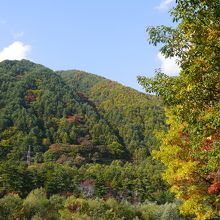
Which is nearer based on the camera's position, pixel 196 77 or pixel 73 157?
pixel 196 77

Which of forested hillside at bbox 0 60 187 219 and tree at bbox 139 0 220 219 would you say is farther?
forested hillside at bbox 0 60 187 219

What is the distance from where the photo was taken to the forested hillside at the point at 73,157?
55281 millimetres

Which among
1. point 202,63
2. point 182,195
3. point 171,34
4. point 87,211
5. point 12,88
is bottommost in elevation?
point 87,211

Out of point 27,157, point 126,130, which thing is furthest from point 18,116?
point 126,130

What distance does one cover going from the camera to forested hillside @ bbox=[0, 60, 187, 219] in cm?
5528

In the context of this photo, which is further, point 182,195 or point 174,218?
point 174,218

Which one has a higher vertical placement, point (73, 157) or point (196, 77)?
point (73, 157)

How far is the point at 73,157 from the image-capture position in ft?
452

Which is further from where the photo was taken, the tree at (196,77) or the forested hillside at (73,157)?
the forested hillside at (73,157)

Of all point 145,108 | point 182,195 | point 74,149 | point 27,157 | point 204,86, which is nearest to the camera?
point 204,86

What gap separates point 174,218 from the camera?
200 ft

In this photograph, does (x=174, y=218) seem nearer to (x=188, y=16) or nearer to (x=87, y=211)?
(x=87, y=211)

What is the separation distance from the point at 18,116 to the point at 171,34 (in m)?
143

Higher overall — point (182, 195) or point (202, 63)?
point (202, 63)
